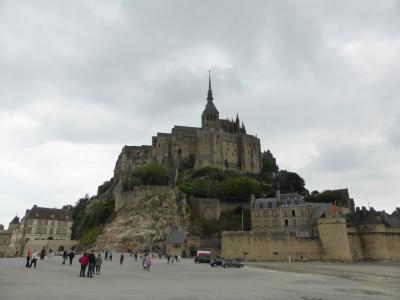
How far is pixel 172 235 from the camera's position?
5631cm

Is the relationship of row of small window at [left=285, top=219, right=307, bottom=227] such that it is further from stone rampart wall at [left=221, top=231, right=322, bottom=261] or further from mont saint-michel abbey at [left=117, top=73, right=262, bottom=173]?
mont saint-michel abbey at [left=117, top=73, right=262, bottom=173]

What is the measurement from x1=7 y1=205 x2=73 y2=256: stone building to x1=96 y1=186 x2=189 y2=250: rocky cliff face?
15941mm

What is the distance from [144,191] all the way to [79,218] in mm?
26250

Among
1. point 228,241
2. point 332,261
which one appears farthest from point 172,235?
point 332,261

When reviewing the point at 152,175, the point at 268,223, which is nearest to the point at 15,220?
the point at 152,175

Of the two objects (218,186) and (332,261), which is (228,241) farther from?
(218,186)

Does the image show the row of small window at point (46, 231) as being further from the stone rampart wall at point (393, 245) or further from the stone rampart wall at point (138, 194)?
the stone rampart wall at point (393, 245)

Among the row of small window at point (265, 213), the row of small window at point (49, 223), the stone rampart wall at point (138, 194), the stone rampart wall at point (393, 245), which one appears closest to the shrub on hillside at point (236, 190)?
the row of small window at point (265, 213)

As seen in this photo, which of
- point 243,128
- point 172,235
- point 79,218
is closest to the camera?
point 172,235

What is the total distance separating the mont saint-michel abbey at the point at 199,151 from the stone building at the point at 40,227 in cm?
2335

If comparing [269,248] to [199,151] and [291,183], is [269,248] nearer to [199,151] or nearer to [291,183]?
[291,183]

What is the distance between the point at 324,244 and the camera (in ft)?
163

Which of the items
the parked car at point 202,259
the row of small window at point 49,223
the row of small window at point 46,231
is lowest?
the parked car at point 202,259

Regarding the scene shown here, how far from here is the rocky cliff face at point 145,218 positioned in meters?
60.5
